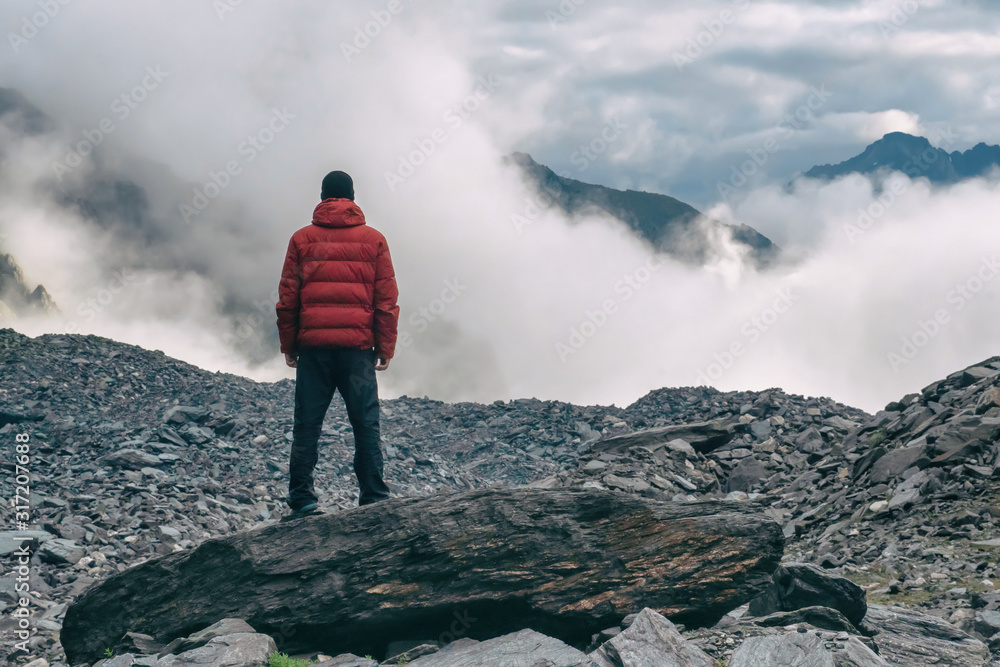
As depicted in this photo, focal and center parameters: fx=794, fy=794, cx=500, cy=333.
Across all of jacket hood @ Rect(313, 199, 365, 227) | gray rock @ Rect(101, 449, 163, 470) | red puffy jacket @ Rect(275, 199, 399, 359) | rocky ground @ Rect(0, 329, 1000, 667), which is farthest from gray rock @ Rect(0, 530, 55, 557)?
jacket hood @ Rect(313, 199, 365, 227)

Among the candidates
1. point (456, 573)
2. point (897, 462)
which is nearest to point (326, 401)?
point (456, 573)

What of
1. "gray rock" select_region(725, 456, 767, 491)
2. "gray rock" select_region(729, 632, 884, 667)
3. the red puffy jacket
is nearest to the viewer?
"gray rock" select_region(729, 632, 884, 667)

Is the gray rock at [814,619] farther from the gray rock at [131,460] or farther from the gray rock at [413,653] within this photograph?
the gray rock at [131,460]

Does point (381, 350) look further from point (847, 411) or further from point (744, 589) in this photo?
point (847, 411)

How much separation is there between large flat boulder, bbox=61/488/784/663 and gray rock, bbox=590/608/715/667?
132 cm

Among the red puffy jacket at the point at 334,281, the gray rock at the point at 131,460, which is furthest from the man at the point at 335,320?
the gray rock at the point at 131,460

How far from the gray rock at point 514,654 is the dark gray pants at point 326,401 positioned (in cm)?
219

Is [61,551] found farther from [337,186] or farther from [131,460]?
[337,186]

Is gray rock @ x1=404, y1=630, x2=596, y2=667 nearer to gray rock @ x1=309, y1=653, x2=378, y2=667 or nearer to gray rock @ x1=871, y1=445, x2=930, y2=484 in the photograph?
gray rock @ x1=309, y1=653, x2=378, y2=667

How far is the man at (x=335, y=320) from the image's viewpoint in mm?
7742

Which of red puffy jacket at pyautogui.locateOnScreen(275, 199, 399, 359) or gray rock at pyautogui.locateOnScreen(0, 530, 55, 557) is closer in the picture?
red puffy jacket at pyautogui.locateOnScreen(275, 199, 399, 359)

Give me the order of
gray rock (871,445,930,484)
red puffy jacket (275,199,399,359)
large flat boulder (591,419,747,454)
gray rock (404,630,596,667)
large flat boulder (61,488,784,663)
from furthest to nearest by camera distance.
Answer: large flat boulder (591,419,747,454) < gray rock (871,445,930,484) < red puffy jacket (275,199,399,359) < large flat boulder (61,488,784,663) < gray rock (404,630,596,667)

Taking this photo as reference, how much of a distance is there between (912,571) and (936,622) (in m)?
3.40

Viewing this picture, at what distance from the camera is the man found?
7.74 m
